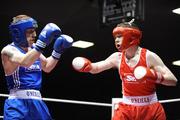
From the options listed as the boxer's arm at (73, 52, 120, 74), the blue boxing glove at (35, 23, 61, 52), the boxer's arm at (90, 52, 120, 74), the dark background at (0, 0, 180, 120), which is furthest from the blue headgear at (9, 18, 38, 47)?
the dark background at (0, 0, 180, 120)

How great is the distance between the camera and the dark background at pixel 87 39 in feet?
18.6

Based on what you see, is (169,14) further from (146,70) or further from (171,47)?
(146,70)

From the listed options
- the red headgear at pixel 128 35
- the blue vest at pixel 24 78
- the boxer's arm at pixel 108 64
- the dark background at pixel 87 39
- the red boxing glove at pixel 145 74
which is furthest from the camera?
the dark background at pixel 87 39

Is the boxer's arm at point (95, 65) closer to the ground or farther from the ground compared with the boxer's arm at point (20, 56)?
closer to the ground

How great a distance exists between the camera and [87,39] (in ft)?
23.0

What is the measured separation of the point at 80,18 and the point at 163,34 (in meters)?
1.57

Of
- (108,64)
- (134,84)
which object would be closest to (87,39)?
(108,64)

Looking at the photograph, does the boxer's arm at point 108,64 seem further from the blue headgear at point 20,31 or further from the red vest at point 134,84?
the blue headgear at point 20,31

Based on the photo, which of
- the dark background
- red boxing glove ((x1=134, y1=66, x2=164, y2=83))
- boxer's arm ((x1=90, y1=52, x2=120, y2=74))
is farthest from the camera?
the dark background

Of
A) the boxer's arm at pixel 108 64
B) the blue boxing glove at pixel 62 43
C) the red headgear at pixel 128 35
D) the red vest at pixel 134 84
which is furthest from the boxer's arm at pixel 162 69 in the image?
the blue boxing glove at pixel 62 43

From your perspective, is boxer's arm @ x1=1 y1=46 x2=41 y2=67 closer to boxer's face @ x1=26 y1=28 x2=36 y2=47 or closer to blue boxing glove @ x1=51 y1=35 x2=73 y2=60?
boxer's face @ x1=26 y1=28 x2=36 y2=47

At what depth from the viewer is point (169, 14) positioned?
237 inches

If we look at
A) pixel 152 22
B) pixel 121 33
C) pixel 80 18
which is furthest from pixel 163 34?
pixel 121 33

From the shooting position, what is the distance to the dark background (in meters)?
5.67
